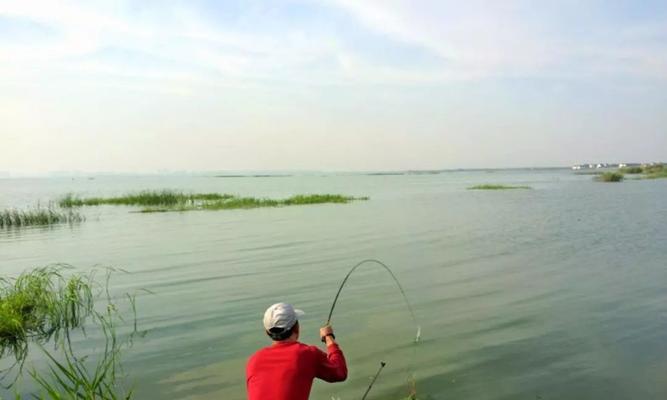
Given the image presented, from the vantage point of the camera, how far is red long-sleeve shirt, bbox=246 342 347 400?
3848mm

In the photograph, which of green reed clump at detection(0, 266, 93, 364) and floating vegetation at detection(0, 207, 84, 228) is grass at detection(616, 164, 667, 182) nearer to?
floating vegetation at detection(0, 207, 84, 228)

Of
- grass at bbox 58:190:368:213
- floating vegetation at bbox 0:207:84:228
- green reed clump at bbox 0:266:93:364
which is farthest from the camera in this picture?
grass at bbox 58:190:368:213

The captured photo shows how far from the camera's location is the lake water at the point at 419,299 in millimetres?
7824

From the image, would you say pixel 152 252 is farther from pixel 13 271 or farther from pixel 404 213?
pixel 404 213

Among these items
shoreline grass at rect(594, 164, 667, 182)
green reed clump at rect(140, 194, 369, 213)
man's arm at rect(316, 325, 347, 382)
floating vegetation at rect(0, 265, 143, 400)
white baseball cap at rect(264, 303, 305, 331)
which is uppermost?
shoreline grass at rect(594, 164, 667, 182)

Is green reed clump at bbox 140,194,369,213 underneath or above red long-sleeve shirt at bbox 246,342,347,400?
underneath

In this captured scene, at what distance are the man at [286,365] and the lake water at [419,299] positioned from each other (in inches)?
134

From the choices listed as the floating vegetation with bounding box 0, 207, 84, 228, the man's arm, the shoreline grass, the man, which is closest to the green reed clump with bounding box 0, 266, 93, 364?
the man

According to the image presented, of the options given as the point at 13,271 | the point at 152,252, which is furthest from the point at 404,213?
the point at 13,271

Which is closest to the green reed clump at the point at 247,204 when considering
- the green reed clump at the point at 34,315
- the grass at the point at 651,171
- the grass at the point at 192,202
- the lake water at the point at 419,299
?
the grass at the point at 192,202

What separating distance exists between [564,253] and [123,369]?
15.3 meters

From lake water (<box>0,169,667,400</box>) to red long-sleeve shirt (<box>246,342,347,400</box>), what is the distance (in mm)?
3498

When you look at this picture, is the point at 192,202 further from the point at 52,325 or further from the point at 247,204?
the point at 52,325

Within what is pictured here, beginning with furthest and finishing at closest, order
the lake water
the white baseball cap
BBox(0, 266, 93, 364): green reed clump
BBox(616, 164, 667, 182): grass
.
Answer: BBox(616, 164, 667, 182): grass → BBox(0, 266, 93, 364): green reed clump → the lake water → the white baseball cap
